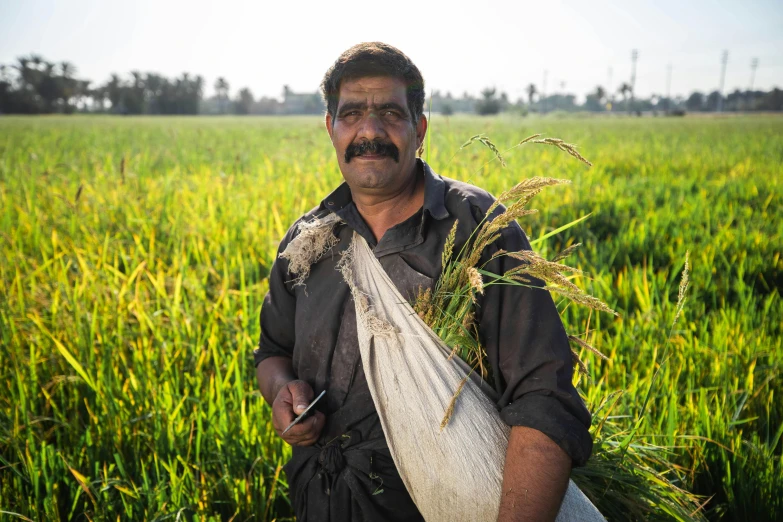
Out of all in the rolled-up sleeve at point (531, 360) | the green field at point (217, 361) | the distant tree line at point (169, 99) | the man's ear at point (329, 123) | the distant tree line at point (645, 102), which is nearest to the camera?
the rolled-up sleeve at point (531, 360)

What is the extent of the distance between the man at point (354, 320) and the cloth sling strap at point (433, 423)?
0.05 meters

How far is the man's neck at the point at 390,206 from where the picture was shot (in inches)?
58.3

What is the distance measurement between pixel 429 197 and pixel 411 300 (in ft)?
0.86

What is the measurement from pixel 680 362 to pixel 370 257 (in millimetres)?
1659

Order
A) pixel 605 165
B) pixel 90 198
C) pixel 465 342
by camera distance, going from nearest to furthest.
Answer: pixel 465 342, pixel 90 198, pixel 605 165

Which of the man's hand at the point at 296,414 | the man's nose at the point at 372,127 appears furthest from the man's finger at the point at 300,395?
the man's nose at the point at 372,127

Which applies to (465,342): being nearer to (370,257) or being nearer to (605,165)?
(370,257)

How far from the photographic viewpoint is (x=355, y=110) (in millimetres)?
1462

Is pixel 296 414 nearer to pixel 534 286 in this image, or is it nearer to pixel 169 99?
pixel 534 286

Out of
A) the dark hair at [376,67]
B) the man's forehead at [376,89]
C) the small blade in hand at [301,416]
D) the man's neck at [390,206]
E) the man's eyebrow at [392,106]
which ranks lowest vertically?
the small blade in hand at [301,416]

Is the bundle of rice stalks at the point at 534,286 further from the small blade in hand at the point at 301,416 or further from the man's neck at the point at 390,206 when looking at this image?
the small blade in hand at the point at 301,416

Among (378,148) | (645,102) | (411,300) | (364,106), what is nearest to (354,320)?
(411,300)

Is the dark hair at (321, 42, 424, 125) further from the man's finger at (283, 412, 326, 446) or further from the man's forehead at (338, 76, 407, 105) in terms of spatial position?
the man's finger at (283, 412, 326, 446)

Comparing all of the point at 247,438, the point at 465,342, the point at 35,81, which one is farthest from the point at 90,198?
the point at 35,81
